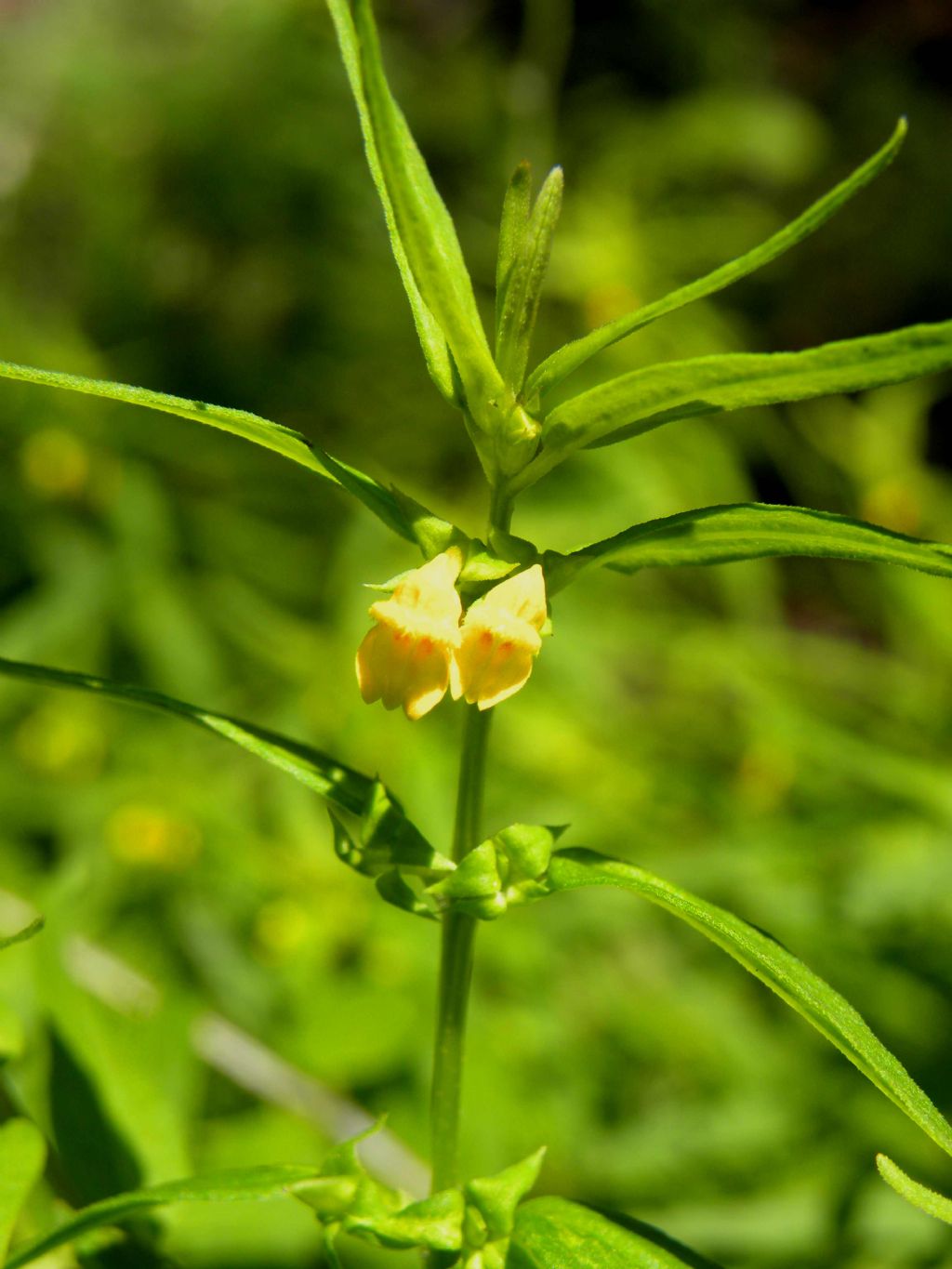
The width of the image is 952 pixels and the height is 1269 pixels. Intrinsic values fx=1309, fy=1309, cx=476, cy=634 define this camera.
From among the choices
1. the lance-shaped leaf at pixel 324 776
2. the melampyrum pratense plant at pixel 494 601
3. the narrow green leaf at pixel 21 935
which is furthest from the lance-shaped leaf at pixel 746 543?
the narrow green leaf at pixel 21 935

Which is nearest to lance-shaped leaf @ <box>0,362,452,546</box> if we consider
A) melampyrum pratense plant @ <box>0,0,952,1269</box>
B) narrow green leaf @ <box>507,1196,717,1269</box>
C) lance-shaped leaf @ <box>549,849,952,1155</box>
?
melampyrum pratense plant @ <box>0,0,952,1269</box>

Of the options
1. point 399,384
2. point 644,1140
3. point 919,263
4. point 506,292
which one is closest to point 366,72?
point 506,292

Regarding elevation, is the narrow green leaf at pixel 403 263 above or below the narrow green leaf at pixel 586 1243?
above

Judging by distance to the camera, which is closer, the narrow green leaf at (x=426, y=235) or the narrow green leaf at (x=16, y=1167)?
the narrow green leaf at (x=426, y=235)

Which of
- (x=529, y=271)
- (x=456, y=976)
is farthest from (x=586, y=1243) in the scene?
(x=529, y=271)

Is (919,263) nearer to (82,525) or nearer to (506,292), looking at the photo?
(82,525)

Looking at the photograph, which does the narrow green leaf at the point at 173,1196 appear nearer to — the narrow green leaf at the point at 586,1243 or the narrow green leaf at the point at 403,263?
the narrow green leaf at the point at 586,1243

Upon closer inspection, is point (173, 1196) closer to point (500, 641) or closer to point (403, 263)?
point (500, 641)
